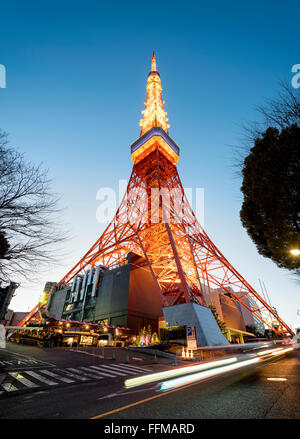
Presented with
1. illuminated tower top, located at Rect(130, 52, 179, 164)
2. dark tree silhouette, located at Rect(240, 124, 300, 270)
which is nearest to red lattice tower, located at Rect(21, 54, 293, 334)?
illuminated tower top, located at Rect(130, 52, 179, 164)

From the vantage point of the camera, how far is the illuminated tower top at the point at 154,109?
1713 inches

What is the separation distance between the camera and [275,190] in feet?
27.1

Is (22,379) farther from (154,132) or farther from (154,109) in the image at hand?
(154,109)

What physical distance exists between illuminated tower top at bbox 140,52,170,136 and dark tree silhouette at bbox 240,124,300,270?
36783 millimetres

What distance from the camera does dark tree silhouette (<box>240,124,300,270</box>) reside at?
25.1 feet

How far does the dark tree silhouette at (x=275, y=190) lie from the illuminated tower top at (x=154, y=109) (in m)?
36.8

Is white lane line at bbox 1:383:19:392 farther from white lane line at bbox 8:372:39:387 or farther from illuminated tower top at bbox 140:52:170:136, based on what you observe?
illuminated tower top at bbox 140:52:170:136

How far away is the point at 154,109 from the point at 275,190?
42.4 meters

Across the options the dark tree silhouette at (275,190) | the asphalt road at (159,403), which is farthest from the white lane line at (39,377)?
the dark tree silhouette at (275,190)

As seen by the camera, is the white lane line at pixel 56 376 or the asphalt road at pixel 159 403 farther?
the white lane line at pixel 56 376

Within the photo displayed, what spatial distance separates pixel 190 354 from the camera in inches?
620

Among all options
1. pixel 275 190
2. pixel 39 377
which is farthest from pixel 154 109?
pixel 39 377

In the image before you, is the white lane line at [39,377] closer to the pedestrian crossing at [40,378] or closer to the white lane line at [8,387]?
the pedestrian crossing at [40,378]

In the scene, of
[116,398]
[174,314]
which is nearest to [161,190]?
[174,314]
